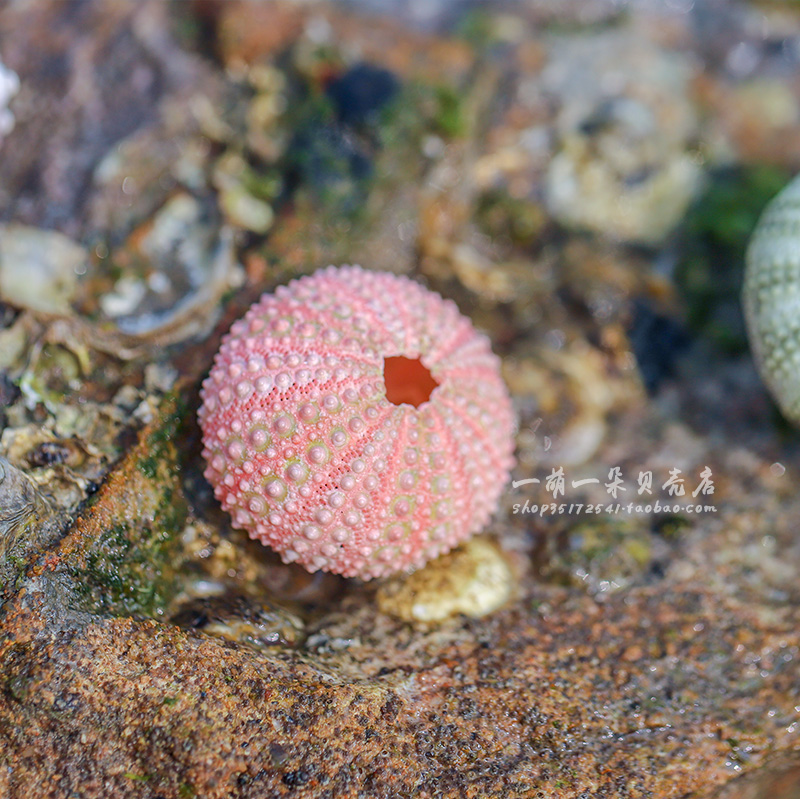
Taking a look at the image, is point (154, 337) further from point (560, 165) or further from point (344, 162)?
point (560, 165)

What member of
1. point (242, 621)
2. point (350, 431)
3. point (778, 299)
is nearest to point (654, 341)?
point (778, 299)

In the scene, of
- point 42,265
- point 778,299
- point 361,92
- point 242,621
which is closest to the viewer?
point 242,621

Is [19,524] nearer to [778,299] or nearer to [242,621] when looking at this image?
[242,621]

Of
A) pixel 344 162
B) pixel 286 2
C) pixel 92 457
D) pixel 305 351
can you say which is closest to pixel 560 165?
pixel 344 162

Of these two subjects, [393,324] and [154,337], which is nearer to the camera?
[393,324]

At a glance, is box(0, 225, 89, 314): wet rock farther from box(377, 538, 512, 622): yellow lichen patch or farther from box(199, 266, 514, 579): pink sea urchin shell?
box(377, 538, 512, 622): yellow lichen patch

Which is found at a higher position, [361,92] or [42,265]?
[361,92]

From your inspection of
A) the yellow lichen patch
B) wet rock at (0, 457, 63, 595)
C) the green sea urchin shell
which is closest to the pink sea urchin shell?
the yellow lichen patch

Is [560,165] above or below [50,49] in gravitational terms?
below
